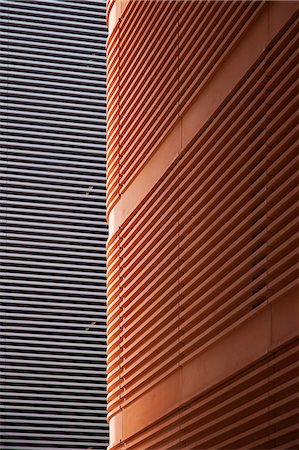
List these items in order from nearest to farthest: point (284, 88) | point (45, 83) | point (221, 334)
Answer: point (284, 88), point (221, 334), point (45, 83)

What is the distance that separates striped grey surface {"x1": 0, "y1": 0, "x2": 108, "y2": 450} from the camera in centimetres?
1161

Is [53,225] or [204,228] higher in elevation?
[53,225]

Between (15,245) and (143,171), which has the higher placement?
(15,245)

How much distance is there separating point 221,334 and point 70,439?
7.74 meters

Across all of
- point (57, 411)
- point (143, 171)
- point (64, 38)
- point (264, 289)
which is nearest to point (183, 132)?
point (143, 171)

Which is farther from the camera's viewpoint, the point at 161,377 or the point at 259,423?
the point at 161,377

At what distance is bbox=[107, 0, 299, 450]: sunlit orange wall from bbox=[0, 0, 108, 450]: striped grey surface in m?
5.38

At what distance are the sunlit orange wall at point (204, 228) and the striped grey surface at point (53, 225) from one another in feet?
17.6

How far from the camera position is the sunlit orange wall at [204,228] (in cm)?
369

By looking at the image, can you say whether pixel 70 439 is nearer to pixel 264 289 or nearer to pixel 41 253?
pixel 41 253

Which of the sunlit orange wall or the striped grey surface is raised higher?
the striped grey surface

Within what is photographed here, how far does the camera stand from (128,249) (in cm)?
593

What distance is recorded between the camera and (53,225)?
1214cm

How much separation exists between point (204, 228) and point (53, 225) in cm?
766
